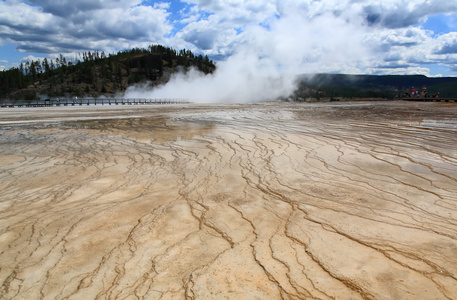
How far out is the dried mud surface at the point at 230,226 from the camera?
8.55 feet

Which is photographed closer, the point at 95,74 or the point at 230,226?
the point at 230,226

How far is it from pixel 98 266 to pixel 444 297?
2881 millimetres

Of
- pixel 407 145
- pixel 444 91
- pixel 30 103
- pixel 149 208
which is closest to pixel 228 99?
pixel 30 103

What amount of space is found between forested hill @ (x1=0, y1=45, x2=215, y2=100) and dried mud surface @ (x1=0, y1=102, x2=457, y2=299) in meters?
73.3

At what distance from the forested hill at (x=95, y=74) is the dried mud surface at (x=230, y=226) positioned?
241ft

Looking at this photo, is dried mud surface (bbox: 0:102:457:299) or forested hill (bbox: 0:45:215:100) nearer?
dried mud surface (bbox: 0:102:457:299)

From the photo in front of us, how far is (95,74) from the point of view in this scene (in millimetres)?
89875

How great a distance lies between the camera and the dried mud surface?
2.61 m

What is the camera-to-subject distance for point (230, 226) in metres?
3.68

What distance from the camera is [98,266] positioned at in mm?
2889

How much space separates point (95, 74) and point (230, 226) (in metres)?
96.9

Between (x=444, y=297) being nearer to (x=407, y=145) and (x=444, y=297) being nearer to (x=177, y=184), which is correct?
(x=177, y=184)

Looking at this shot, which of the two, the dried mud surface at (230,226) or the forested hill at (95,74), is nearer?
the dried mud surface at (230,226)

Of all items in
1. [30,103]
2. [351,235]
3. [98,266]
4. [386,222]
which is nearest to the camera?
[98,266]
